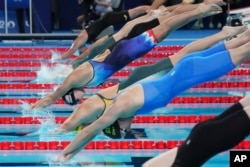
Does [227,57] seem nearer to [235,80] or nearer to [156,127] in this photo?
[156,127]

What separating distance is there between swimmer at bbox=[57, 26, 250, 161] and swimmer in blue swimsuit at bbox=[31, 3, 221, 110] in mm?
1277

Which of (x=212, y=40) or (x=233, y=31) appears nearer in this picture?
(x=233, y=31)

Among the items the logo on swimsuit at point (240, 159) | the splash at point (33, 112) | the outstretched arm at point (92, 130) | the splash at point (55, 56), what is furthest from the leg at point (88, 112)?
the splash at point (55, 56)

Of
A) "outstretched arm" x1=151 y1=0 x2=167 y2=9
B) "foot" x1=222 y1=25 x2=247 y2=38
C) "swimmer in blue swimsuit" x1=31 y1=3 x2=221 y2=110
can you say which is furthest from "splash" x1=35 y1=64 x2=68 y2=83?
"foot" x1=222 y1=25 x2=247 y2=38

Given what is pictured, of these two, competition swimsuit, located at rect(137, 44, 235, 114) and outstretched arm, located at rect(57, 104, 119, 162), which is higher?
competition swimsuit, located at rect(137, 44, 235, 114)

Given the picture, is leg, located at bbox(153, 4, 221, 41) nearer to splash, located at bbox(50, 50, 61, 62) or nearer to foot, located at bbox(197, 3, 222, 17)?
foot, located at bbox(197, 3, 222, 17)

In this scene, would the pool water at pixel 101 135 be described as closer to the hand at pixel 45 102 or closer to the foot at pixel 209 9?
the hand at pixel 45 102

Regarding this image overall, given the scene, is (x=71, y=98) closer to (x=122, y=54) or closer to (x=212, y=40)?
(x=122, y=54)

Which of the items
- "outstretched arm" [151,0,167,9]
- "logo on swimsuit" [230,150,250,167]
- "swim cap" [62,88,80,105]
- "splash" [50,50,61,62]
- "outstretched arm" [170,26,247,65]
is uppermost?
"splash" [50,50,61,62]

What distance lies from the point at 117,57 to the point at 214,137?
10.1 feet

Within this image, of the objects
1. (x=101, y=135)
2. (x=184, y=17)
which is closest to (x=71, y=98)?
(x=101, y=135)

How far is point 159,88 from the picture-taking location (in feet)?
13.4

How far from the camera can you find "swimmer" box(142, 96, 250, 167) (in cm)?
286

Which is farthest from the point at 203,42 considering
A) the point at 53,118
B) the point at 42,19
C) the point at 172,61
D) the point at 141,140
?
the point at 42,19
